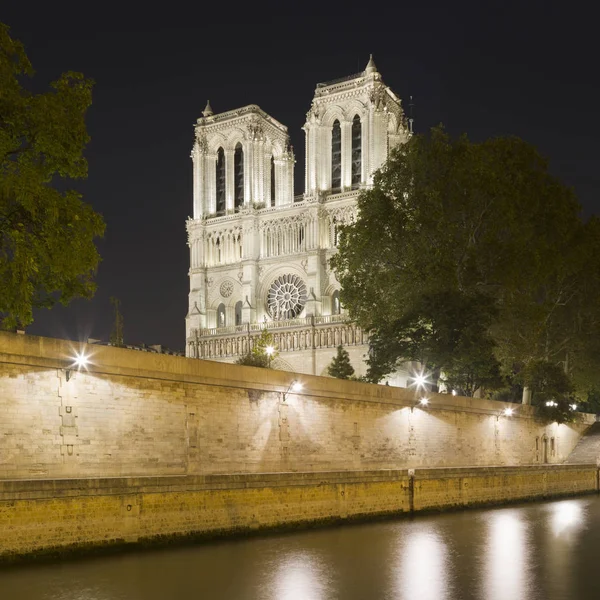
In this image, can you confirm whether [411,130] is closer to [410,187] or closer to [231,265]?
[231,265]

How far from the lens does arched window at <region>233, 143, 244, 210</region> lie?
64.6m

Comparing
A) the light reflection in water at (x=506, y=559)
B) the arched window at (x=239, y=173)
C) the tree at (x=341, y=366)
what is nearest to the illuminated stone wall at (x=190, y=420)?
the light reflection in water at (x=506, y=559)

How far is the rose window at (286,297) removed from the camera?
2367 inches

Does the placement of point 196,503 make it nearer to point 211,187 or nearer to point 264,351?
point 264,351

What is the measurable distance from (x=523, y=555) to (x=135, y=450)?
7766mm

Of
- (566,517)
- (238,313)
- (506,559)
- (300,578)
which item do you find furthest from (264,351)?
(300,578)

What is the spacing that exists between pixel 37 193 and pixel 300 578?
8.48 meters

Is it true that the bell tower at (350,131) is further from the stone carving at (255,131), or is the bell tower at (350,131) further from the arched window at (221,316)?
the arched window at (221,316)

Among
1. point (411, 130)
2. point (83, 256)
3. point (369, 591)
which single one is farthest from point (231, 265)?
point (369, 591)

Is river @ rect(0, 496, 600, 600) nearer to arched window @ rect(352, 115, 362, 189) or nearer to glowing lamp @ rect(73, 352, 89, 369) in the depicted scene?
glowing lamp @ rect(73, 352, 89, 369)

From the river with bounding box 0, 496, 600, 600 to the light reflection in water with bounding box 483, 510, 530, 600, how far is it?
0.7 inches

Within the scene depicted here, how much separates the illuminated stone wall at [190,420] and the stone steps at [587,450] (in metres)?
9.51

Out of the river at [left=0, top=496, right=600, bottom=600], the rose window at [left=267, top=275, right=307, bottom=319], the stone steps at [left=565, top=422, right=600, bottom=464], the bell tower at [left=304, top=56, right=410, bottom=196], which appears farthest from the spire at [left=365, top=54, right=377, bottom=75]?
the river at [left=0, top=496, right=600, bottom=600]

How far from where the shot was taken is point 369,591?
1138 cm
